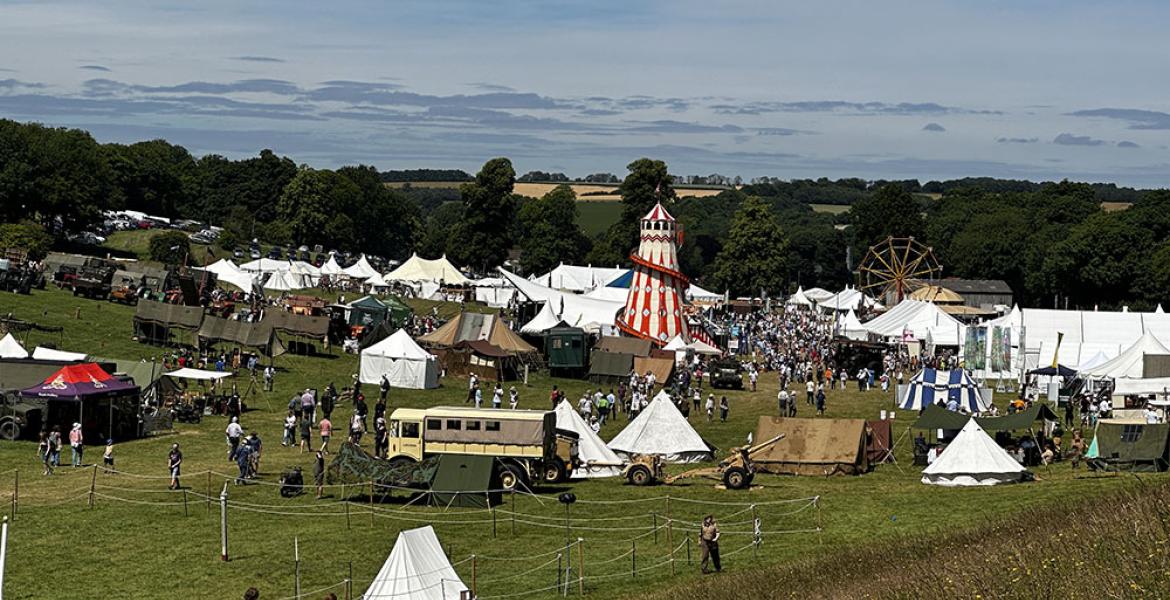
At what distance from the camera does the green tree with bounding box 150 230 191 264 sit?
100 metres

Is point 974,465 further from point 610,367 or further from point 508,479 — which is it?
point 610,367

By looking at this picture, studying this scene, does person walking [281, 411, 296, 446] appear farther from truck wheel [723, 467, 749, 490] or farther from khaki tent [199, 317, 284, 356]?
khaki tent [199, 317, 284, 356]

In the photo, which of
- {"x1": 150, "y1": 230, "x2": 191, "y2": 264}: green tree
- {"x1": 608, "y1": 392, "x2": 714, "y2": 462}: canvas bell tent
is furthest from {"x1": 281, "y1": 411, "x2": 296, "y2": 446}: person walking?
{"x1": 150, "y1": 230, "x2": 191, "y2": 264}: green tree

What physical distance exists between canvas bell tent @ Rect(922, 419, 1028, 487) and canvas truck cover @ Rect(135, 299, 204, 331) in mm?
32540

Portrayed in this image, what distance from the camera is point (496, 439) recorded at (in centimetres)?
3691

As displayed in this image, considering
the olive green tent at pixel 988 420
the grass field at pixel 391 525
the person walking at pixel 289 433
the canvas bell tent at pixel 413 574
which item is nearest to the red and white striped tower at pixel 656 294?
the olive green tent at pixel 988 420

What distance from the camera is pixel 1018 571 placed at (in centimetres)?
1973

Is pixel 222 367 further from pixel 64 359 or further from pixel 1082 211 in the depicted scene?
pixel 1082 211

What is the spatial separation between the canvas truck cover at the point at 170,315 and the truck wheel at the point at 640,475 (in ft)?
88.6

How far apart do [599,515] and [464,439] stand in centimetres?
551

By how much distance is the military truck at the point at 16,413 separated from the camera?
40188mm

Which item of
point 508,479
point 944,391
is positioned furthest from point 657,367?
point 508,479

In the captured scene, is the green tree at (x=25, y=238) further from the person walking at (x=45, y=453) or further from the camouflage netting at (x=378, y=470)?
the camouflage netting at (x=378, y=470)

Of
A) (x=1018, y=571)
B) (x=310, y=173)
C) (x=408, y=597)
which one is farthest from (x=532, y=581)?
(x=310, y=173)
